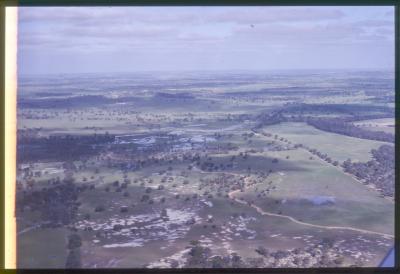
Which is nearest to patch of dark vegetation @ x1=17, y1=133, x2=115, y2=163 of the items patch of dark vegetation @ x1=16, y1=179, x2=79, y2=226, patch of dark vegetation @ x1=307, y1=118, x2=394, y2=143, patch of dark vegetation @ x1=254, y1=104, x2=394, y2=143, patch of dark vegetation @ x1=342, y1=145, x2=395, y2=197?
patch of dark vegetation @ x1=16, y1=179, x2=79, y2=226

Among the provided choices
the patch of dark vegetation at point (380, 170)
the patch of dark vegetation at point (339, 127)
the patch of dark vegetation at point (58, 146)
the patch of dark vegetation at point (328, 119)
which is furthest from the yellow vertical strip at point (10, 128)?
the patch of dark vegetation at point (380, 170)

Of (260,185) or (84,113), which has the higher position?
(84,113)

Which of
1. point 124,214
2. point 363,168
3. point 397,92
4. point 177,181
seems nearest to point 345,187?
point 363,168

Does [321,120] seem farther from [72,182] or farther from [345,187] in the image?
[72,182]

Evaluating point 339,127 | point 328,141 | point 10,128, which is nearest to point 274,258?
point 328,141

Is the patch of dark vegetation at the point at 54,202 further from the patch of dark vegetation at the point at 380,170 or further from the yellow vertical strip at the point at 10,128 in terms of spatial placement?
the patch of dark vegetation at the point at 380,170

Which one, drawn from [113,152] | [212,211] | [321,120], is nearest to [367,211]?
[321,120]
